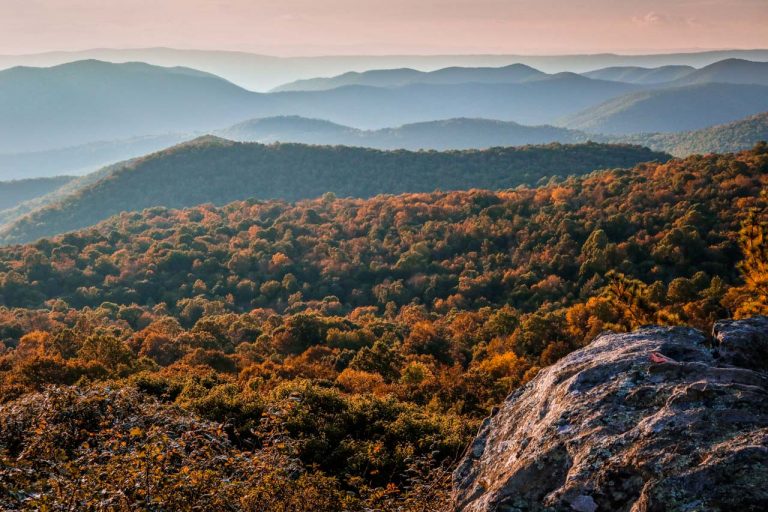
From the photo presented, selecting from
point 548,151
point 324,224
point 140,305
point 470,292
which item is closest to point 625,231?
point 470,292

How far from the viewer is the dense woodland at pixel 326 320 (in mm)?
8258

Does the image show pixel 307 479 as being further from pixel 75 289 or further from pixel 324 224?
pixel 324 224

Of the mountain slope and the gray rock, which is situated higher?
the gray rock

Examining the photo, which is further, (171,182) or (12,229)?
(171,182)

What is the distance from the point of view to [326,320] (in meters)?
44.0

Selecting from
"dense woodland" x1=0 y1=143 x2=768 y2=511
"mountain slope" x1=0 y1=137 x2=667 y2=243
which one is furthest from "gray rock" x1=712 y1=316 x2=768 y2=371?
"mountain slope" x1=0 y1=137 x2=667 y2=243

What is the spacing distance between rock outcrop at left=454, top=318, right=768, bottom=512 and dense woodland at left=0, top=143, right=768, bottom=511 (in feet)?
7.62

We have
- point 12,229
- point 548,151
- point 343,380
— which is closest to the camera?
point 343,380

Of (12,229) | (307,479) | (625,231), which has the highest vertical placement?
(307,479)

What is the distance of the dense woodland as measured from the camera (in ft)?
27.1

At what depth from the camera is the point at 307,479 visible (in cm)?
948

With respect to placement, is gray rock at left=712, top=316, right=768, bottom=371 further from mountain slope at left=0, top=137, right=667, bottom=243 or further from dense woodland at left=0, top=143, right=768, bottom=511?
mountain slope at left=0, top=137, right=667, bottom=243

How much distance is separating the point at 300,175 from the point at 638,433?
615 feet

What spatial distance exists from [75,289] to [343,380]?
54024 millimetres
